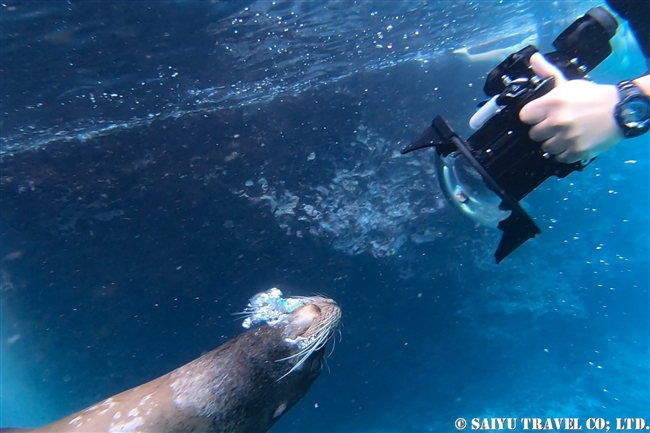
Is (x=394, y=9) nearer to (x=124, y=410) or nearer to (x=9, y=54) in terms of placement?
(x=9, y=54)

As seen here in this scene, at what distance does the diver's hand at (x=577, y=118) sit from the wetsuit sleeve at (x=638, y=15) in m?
1.34

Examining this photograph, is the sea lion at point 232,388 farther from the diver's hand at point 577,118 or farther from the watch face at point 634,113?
the watch face at point 634,113

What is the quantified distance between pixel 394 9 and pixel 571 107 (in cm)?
800

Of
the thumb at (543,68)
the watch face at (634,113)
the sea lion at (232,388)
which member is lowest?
the sea lion at (232,388)

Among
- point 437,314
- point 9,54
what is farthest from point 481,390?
point 9,54

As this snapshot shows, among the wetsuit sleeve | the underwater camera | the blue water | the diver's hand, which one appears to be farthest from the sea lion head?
the blue water

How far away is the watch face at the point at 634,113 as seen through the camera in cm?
184

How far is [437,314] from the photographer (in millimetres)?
12211

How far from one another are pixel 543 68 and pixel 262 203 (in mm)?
7916

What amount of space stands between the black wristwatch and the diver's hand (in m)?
0.03

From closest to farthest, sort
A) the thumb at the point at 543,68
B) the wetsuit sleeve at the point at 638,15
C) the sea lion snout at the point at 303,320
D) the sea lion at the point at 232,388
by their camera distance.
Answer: the thumb at the point at 543,68
the wetsuit sleeve at the point at 638,15
the sea lion at the point at 232,388
the sea lion snout at the point at 303,320

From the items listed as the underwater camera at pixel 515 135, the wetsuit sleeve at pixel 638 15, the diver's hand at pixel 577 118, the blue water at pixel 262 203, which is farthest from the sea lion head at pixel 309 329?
the blue water at pixel 262 203

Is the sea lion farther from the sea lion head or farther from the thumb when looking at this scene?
the thumb

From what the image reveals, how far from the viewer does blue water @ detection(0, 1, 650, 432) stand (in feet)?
24.1
